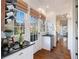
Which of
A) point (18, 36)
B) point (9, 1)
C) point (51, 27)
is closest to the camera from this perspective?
point (9, 1)

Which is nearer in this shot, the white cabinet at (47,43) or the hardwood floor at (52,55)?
the hardwood floor at (52,55)

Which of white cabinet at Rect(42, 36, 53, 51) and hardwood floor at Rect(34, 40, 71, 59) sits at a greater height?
white cabinet at Rect(42, 36, 53, 51)

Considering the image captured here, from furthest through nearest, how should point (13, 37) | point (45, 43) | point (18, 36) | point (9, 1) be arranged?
point (45, 43), point (18, 36), point (13, 37), point (9, 1)

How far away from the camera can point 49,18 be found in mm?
8320

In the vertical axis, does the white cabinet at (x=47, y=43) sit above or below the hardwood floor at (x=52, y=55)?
above

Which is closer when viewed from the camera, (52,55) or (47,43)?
(52,55)

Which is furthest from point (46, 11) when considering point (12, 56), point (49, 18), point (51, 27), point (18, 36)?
point (12, 56)

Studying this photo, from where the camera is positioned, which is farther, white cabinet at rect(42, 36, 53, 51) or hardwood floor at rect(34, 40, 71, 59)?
white cabinet at rect(42, 36, 53, 51)

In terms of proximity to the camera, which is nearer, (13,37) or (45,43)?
(13,37)

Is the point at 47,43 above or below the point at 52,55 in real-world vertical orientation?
above

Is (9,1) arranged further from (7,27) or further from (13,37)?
(13,37)

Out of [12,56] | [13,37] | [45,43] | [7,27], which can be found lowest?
[45,43]

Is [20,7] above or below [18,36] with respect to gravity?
above

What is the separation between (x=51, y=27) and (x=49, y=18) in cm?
68
